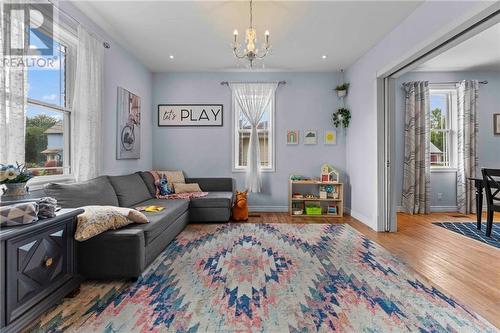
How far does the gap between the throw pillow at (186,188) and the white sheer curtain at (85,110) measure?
1512mm

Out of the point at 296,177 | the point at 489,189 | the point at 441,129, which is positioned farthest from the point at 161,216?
the point at 441,129

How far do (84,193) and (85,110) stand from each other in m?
0.97

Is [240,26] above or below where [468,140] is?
above

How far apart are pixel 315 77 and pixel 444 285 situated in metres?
3.96

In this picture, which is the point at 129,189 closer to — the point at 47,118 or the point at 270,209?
the point at 47,118

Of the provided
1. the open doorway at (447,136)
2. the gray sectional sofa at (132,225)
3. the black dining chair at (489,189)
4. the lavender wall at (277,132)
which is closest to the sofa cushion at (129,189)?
the gray sectional sofa at (132,225)

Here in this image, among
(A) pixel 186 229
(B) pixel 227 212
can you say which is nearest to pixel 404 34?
(B) pixel 227 212

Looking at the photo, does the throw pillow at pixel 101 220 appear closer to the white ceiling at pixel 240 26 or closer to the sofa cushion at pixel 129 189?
the sofa cushion at pixel 129 189

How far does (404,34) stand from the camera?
305 cm

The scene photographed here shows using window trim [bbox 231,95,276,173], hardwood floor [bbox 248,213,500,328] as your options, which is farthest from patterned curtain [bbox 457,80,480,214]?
window trim [bbox 231,95,276,173]

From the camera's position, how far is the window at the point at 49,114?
2.44m

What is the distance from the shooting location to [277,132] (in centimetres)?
496

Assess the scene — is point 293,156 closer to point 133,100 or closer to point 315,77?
point 315,77

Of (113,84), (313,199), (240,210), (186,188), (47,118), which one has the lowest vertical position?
(240,210)
